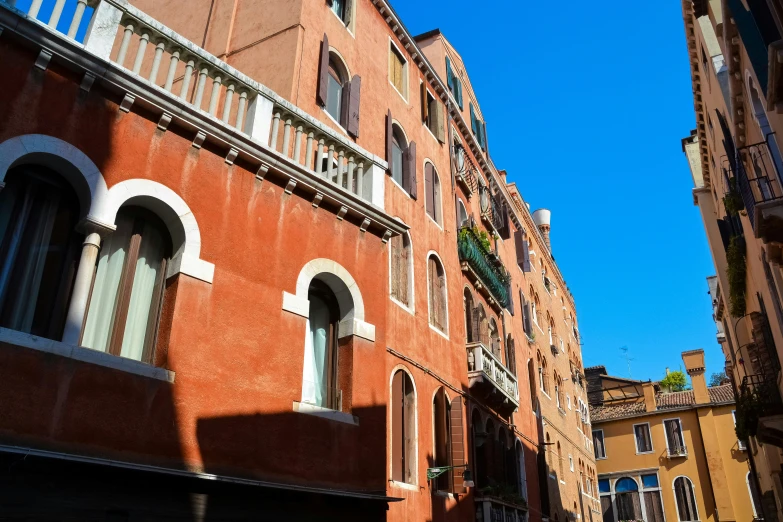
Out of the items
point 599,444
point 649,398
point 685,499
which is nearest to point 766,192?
point 685,499

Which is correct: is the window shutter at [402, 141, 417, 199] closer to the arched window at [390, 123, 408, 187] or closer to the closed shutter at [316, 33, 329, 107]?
the arched window at [390, 123, 408, 187]

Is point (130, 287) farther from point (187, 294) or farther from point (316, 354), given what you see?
point (316, 354)

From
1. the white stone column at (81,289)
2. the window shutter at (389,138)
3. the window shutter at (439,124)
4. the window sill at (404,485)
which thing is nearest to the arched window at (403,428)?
the window sill at (404,485)

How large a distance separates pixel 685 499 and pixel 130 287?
116 ft

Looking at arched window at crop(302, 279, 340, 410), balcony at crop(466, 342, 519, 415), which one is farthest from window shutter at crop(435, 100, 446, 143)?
arched window at crop(302, 279, 340, 410)

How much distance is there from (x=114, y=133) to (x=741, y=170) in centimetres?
1052

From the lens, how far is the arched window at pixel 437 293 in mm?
14594

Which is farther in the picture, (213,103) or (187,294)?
(213,103)

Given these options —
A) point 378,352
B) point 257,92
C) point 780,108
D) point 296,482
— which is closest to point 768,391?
point 780,108

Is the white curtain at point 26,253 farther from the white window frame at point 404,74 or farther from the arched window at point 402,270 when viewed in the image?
the white window frame at point 404,74

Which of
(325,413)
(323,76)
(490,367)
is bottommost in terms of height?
(325,413)

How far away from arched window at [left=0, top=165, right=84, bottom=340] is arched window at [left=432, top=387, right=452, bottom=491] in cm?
884

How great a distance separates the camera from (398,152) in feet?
50.1

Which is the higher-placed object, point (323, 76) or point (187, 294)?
point (323, 76)
